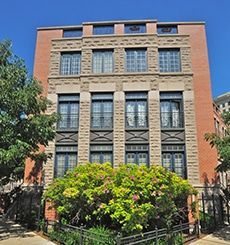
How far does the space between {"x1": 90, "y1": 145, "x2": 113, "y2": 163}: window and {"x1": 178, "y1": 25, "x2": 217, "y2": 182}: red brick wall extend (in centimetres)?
585

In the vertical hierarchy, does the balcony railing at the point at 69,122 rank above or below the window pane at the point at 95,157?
above

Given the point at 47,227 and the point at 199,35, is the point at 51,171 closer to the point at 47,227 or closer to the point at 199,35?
the point at 47,227

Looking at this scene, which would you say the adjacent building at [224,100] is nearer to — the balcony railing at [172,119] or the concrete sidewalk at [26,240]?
the balcony railing at [172,119]

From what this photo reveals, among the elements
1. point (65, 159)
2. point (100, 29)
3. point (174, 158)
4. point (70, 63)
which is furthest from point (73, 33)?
point (174, 158)

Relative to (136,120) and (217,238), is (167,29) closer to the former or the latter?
(136,120)

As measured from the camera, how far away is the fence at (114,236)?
1190 centimetres

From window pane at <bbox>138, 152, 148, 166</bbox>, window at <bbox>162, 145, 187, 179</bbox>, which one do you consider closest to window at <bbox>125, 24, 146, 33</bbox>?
window at <bbox>162, 145, 187, 179</bbox>

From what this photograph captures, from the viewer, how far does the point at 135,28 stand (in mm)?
22938

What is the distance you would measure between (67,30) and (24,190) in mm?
12149

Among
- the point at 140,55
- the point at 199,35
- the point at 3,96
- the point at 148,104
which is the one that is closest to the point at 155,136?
the point at 148,104

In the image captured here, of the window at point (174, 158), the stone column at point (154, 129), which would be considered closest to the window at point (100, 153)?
the stone column at point (154, 129)

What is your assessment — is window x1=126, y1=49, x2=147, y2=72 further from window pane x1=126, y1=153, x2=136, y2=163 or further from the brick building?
window pane x1=126, y1=153, x2=136, y2=163

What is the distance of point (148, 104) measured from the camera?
20953mm

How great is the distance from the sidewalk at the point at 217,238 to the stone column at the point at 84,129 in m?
8.55
